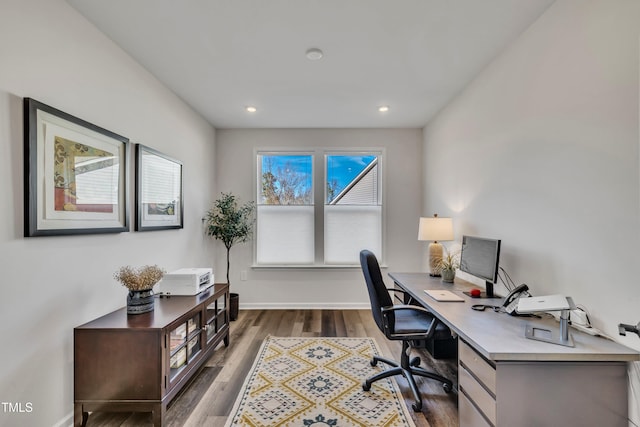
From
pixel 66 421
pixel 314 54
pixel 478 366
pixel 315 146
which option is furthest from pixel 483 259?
pixel 66 421

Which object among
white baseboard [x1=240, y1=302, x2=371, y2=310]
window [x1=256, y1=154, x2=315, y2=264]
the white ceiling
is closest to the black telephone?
the white ceiling

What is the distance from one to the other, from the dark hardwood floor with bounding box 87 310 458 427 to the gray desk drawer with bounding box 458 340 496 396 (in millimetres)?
592

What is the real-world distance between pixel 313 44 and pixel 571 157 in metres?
1.79

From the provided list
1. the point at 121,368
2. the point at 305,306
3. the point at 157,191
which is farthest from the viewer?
the point at 305,306

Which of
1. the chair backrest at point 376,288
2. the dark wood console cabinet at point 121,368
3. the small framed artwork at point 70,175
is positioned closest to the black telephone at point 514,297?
the chair backrest at point 376,288

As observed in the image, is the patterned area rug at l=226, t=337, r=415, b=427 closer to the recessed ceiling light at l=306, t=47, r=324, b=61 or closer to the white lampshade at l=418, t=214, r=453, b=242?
the white lampshade at l=418, t=214, r=453, b=242

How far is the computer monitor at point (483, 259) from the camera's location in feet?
6.82

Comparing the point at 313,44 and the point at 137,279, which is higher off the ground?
the point at 313,44

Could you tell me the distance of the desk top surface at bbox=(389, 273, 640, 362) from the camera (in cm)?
124

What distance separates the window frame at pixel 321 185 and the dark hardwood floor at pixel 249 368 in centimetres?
64

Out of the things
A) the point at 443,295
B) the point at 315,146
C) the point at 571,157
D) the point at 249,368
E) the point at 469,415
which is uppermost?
the point at 315,146

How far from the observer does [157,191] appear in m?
→ 2.61

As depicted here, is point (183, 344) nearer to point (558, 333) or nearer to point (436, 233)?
point (558, 333)

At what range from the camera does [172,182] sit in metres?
2.86
